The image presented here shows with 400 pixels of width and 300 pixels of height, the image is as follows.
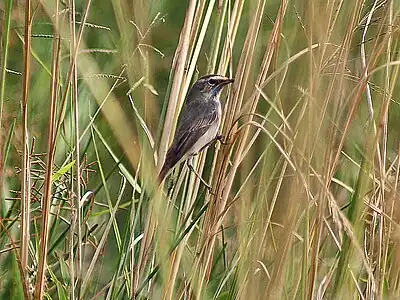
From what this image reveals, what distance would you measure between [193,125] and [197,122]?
0.06 ft

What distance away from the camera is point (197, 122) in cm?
294

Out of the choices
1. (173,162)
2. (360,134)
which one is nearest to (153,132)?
(173,162)

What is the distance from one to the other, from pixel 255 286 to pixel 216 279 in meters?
0.55

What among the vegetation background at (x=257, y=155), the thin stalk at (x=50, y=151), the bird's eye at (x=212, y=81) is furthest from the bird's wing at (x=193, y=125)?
the thin stalk at (x=50, y=151)

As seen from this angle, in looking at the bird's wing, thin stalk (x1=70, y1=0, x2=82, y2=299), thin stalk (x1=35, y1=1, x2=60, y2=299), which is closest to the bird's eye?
the bird's wing

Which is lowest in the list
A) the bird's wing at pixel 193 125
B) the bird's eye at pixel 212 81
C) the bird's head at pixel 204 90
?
the bird's wing at pixel 193 125

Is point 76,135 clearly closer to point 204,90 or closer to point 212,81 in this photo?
point 212,81

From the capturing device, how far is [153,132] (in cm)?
211

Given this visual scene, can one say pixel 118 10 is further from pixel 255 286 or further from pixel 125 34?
pixel 255 286

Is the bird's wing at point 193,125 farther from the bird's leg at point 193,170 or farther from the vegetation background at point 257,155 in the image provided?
the vegetation background at point 257,155

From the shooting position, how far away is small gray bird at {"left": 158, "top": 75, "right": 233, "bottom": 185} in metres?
2.40

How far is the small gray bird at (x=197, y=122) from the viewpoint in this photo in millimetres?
2404

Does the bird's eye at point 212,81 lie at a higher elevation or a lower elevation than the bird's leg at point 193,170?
higher

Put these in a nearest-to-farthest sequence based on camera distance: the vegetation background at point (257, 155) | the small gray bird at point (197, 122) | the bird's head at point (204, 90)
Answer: the vegetation background at point (257, 155) < the small gray bird at point (197, 122) < the bird's head at point (204, 90)
